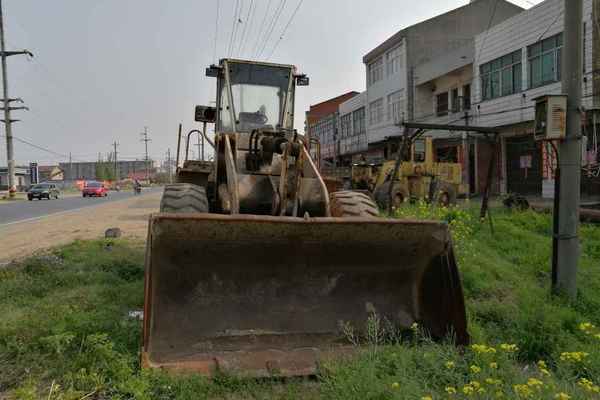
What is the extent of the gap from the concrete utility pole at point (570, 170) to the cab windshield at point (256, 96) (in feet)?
11.4

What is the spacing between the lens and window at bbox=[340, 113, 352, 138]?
45.9m

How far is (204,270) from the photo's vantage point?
4.48 metres

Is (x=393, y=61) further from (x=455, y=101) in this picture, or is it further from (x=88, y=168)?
(x=88, y=168)

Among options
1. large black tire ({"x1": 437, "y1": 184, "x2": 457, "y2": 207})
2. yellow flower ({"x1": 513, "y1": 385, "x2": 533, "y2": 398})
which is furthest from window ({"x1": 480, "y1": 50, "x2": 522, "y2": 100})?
yellow flower ({"x1": 513, "y1": 385, "x2": 533, "y2": 398})

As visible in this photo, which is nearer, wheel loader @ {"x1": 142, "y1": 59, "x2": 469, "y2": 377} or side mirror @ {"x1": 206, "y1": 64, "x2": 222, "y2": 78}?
wheel loader @ {"x1": 142, "y1": 59, "x2": 469, "y2": 377}

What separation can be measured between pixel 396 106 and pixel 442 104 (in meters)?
3.86

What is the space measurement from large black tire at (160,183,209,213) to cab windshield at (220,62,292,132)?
1327mm

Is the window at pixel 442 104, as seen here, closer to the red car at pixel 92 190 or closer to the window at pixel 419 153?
the window at pixel 419 153

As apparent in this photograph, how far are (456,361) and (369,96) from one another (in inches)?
1481

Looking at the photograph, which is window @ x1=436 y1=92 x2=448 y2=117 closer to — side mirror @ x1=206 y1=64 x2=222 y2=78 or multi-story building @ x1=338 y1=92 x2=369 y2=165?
multi-story building @ x1=338 y1=92 x2=369 y2=165

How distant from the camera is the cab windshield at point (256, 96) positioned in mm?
7055

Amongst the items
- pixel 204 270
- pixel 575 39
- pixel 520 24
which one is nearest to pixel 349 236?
pixel 204 270

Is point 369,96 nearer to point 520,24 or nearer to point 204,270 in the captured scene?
point 520,24

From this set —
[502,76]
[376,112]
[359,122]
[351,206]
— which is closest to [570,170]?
[351,206]
